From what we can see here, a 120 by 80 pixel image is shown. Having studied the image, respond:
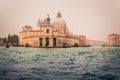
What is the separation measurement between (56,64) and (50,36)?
0.45m

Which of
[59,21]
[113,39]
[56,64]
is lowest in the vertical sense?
[56,64]

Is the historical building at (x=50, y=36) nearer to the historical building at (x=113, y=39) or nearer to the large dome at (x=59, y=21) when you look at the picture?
the large dome at (x=59, y=21)

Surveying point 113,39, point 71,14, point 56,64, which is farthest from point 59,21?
point 113,39

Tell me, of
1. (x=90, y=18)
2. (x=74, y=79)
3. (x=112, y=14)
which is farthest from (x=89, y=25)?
(x=74, y=79)

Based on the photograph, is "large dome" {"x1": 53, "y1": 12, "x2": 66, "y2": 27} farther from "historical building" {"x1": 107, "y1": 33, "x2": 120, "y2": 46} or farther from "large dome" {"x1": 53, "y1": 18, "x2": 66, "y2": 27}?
"historical building" {"x1": 107, "y1": 33, "x2": 120, "y2": 46}

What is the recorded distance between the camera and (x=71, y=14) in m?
3.09

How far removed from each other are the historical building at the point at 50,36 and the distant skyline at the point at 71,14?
70mm

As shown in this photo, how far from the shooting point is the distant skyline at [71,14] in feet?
9.70

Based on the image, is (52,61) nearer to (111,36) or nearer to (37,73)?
(37,73)

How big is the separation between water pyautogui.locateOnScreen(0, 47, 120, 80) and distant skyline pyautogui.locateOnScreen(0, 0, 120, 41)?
27 cm

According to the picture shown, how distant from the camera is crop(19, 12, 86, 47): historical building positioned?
3.05m

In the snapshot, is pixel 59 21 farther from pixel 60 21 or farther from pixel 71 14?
pixel 71 14

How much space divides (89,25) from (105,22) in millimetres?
225

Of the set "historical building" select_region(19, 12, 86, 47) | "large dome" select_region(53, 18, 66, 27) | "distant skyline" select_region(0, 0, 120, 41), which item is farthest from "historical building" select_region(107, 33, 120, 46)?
"large dome" select_region(53, 18, 66, 27)
